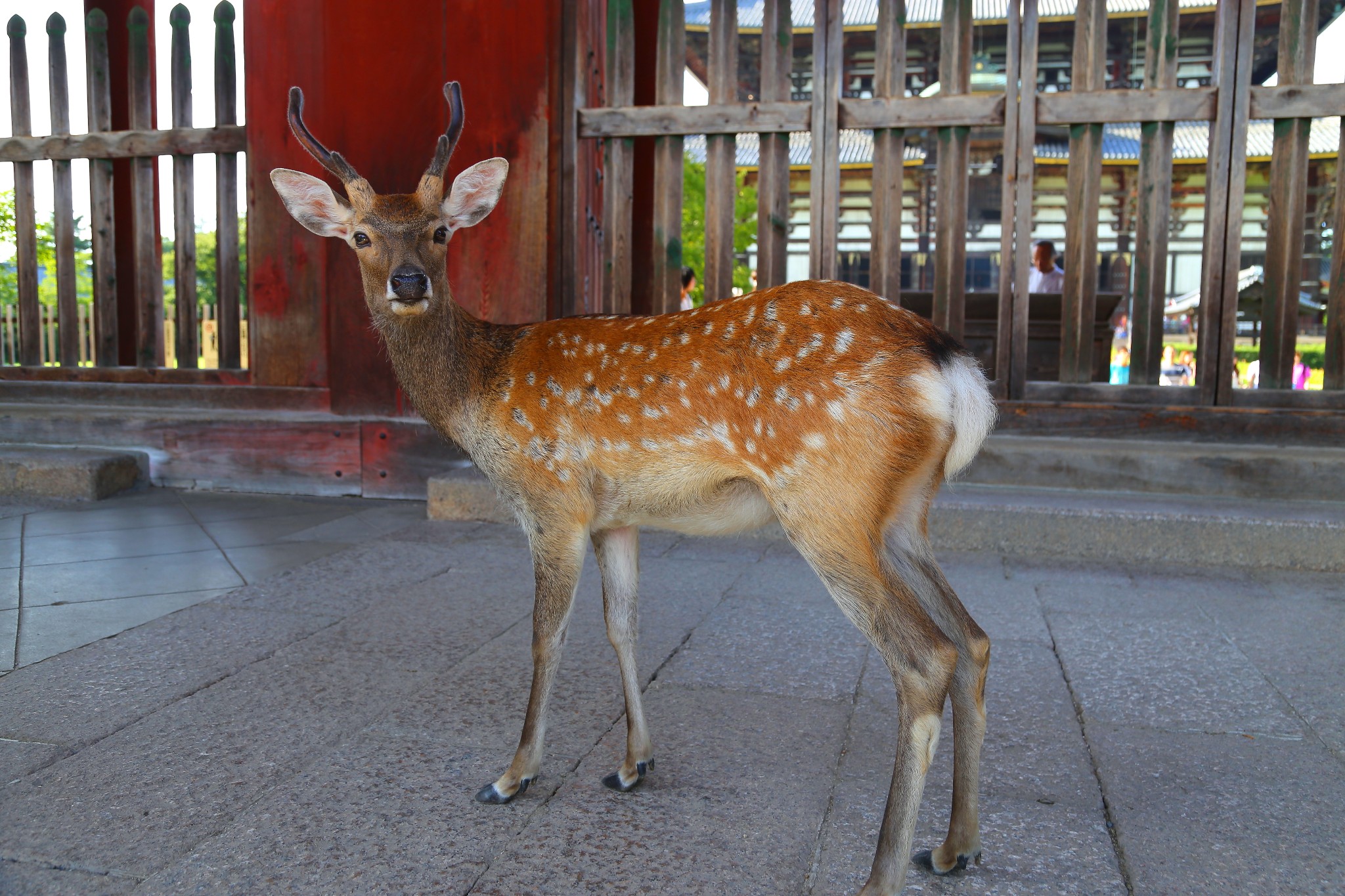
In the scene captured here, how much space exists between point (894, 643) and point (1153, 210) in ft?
12.8

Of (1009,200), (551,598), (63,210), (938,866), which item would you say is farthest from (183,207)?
(938,866)

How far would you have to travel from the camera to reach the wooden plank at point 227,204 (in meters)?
5.88

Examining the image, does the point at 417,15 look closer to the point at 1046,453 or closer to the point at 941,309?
the point at 941,309

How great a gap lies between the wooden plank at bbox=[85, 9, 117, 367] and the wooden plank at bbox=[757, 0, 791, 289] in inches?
160

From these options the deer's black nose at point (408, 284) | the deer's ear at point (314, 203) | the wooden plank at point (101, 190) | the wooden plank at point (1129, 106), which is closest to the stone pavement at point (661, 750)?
the deer's black nose at point (408, 284)

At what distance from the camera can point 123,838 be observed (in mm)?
1955

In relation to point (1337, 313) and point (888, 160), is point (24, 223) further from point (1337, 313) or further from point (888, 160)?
point (1337, 313)

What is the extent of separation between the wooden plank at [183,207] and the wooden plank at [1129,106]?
4.82 m

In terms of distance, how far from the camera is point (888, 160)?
510 cm

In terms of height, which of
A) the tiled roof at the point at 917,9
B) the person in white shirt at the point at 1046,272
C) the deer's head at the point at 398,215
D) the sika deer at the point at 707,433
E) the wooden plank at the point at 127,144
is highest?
the tiled roof at the point at 917,9

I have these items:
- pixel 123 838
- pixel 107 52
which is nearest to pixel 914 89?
pixel 107 52

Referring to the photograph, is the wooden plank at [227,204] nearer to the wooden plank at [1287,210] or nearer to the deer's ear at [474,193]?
the deer's ear at [474,193]

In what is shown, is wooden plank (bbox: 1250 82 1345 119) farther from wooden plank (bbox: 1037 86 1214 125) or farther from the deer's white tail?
the deer's white tail

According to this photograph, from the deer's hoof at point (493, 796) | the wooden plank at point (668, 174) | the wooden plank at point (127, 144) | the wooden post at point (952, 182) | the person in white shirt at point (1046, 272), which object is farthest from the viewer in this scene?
the person in white shirt at point (1046, 272)
